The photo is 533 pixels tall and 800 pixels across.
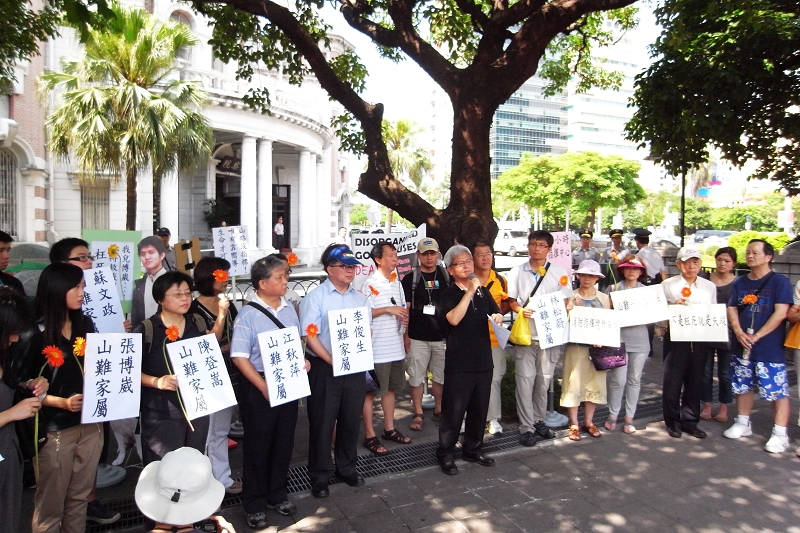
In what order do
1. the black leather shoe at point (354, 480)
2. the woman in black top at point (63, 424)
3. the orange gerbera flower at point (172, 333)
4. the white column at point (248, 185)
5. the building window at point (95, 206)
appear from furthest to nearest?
the white column at point (248, 185)
the building window at point (95, 206)
the black leather shoe at point (354, 480)
the orange gerbera flower at point (172, 333)
the woman in black top at point (63, 424)

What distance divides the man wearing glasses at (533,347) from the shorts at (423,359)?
29.5 inches

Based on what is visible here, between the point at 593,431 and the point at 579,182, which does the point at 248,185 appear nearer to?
the point at 593,431

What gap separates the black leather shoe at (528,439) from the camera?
5.39 metres

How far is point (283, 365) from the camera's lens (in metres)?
3.93

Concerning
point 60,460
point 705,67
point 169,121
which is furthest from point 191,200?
point 60,460

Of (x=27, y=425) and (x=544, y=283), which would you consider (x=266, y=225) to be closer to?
(x=544, y=283)

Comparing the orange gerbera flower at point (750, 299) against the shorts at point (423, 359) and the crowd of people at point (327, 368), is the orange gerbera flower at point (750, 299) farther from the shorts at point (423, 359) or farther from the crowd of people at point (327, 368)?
the shorts at point (423, 359)

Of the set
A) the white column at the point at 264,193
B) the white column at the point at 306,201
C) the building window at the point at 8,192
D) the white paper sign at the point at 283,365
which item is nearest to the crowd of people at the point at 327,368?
the white paper sign at the point at 283,365

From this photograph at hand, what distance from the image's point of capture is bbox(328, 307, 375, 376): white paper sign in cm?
437

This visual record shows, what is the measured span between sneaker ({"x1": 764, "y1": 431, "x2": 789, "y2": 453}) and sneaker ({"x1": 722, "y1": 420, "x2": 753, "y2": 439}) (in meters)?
0.29

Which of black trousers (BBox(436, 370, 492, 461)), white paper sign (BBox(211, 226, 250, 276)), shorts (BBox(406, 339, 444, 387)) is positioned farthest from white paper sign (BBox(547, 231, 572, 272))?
white paper sign (BBox(211, 226, 250, 276))

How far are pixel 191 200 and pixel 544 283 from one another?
20.2m

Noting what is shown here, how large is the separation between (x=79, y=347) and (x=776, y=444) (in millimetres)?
5719

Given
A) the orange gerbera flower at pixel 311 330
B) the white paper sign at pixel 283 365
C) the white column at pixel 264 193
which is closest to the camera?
the white paper sign at pixel 283 365
